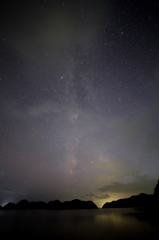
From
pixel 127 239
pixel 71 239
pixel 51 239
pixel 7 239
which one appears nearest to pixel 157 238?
pixel 127 239

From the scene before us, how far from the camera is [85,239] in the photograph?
71.4 feet

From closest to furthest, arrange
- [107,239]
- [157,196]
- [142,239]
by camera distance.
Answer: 1. [142,239]
2. [107,239]
3. [157,196]

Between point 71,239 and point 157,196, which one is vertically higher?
point 157,196

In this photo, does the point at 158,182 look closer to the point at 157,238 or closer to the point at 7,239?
the point at 157,238

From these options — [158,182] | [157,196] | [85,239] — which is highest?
[158,182]

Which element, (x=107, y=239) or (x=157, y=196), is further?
(x=157, y=196)

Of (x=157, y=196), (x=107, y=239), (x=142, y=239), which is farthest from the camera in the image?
(x=157, y=196)

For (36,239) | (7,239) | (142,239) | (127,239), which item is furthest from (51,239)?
(142,239)

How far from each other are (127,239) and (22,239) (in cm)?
1736

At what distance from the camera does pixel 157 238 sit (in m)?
20.2

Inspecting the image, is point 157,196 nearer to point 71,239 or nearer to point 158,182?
point 158,182

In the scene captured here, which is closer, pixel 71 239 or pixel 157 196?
pixel 71 239

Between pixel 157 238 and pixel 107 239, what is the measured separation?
25.0 ft

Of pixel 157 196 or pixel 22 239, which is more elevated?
pixel 157 196
